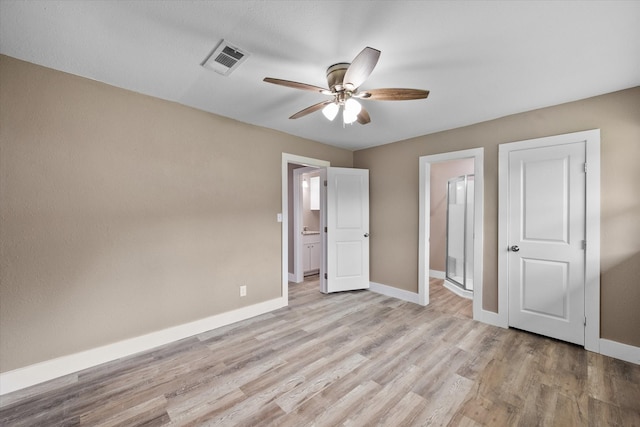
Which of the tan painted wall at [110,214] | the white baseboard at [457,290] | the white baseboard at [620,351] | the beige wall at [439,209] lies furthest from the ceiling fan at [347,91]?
the beige wall at [439,209]

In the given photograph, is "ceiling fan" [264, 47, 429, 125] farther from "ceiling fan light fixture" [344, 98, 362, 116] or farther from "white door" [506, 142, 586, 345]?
"white door" [506, 142, 586, 345]

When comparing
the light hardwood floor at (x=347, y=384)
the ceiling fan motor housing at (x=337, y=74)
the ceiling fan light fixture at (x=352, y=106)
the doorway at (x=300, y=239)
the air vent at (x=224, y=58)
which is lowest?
the light hardwood floor at (x=347, y=384)

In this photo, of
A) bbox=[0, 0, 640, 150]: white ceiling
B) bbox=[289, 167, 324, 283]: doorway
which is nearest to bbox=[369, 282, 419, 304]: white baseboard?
bbox=[289, 167, 324, 283]: doorway

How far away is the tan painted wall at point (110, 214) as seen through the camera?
1.93 meters

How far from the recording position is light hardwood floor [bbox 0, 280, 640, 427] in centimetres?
168

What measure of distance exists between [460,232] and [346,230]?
1.99 metres

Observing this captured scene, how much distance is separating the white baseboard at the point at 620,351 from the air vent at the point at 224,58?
400 centimetres

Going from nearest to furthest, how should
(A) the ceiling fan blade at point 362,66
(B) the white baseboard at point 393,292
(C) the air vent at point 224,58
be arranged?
(A) the ceiling fan blade at point 362,66 < (C) the air vent at point 224,58 < (B) the white baseboard at point 393,292

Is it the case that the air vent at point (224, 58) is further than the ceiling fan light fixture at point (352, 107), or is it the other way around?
the ceiling fan light fixture at point (352, 107)

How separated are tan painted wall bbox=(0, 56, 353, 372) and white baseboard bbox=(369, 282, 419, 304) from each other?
2013 mm

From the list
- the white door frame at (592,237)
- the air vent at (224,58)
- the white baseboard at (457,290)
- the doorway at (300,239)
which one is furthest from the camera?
the doorway at (300,239)

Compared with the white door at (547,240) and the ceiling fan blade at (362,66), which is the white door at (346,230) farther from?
the ceiling fan blade at (362,66)

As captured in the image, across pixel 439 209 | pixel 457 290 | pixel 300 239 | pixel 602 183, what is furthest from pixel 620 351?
pixel 300 239

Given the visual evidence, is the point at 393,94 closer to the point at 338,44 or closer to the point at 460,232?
the point at 338,44
